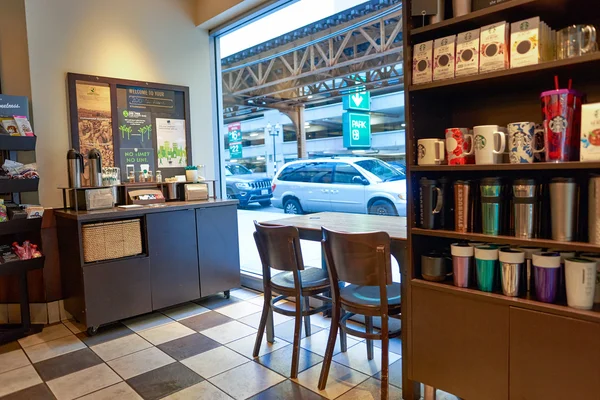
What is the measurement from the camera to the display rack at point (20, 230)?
3043 millimetres

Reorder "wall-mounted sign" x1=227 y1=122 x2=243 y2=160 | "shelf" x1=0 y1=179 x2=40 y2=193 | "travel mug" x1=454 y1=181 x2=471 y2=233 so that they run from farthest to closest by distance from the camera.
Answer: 1. "wall-mounted sign" x1=227 y1=122 x2=243 y2=160
2. "shelf" x1=0 y1=179 x2=40 y2=193
3. "travel mug" x1=454 y1=181 x2=471 y2=233

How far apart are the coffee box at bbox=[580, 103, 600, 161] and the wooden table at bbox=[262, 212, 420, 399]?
2.88 feet

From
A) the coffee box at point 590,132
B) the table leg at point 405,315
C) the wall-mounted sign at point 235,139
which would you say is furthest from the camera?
the wall-mounted sign at point 235,139

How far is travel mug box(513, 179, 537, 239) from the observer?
5.46 feet

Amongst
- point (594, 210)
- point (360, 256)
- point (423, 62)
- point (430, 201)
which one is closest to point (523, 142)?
point (594, 210)

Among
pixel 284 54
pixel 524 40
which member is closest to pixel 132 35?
pixel 284 54

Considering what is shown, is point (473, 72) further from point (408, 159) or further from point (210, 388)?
point (210, 388)

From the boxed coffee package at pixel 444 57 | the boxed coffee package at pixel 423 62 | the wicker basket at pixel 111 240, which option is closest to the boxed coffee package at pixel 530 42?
the boxed coffee package at pixel 444 57

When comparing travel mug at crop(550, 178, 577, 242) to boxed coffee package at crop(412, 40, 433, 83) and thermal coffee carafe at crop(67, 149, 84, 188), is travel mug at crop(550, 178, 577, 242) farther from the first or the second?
thermal coffee carafe at crop(67, 149, 84, 188)

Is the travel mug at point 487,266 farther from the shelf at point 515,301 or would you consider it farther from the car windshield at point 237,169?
the car windshield at point 237,169

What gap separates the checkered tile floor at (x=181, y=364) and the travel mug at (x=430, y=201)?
997mm

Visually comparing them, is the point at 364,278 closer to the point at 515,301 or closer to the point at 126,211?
the point at 515,301

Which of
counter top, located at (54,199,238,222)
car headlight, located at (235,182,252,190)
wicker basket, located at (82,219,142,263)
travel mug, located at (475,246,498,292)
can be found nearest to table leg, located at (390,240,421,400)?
travel mug, located at (475,246,498,292)

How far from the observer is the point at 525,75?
1.67 meters
